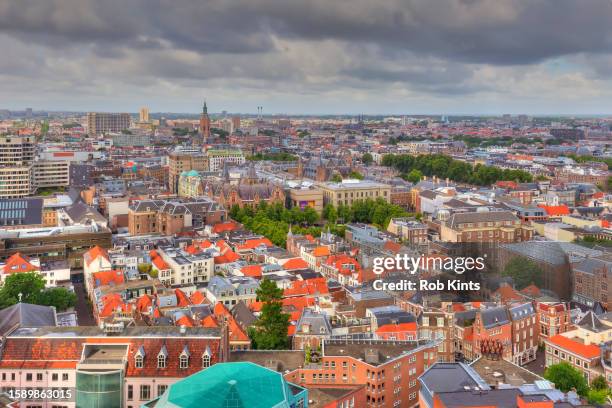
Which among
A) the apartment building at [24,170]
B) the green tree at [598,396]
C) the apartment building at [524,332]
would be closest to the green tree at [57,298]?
the apartment building at [524,332]

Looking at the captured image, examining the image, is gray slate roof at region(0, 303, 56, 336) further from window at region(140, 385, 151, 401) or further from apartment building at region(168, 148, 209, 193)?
apartment building at region(168, 148, 209, 193)

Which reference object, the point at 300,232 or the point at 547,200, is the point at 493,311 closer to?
the point at 300,232

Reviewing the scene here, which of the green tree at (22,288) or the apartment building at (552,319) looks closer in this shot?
the apartment building at (552,319)

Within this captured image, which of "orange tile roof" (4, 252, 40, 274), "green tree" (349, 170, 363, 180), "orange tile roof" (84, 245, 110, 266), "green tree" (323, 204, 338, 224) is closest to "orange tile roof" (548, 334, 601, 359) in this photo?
"orange tile roof" (84, 245, 110, 266)

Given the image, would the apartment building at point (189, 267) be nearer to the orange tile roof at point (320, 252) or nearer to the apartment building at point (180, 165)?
the orange tile roof at point (320, 252)

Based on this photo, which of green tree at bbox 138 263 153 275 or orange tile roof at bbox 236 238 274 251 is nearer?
green tree at bbox 138 263 153 275

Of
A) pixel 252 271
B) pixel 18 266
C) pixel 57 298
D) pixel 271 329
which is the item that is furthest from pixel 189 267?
pixel 271 329

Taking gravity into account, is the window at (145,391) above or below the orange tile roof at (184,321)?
above

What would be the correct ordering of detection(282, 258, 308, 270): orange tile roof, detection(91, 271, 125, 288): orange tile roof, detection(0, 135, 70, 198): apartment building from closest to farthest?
detection(91, 271, 125, 288): orange tile roof
detection(282, 258, 308, 270): orange tile roof
detection(0, 135, 70, 198): apartment building
